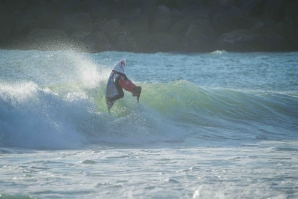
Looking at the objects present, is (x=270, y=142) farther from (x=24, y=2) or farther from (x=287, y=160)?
(x=24, y=2)

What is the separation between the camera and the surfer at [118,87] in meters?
10.4

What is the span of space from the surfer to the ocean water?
36cm

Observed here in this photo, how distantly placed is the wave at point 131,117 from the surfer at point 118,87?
386mm

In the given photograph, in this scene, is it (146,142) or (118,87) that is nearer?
(146,142)

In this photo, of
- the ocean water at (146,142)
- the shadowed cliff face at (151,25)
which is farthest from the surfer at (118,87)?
the shadowed cliff face at (151,25)

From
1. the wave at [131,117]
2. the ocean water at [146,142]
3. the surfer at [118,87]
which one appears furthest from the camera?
the surfer at [118,87]

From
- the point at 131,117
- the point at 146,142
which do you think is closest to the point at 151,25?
the point at 131,117

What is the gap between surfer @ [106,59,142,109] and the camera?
34.3ft

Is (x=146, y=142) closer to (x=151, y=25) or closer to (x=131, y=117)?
(x=131, y=117)

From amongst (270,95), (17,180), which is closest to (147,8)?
(270,95)

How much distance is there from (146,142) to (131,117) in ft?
3.53

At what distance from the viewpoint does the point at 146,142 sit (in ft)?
31.2

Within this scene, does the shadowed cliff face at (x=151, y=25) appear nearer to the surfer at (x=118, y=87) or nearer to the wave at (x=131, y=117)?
the wave at (x=131, y=117)

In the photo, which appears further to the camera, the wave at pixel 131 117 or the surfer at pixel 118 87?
the surfer at pixel 118 87
